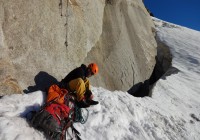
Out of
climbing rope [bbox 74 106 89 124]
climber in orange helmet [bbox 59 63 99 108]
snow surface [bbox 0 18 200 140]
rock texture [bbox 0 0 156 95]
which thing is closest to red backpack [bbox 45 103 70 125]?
snow surface [bbox 0 18 200 140]

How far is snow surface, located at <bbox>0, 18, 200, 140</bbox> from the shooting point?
6137mm

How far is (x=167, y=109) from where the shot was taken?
10828mm

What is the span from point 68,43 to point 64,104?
3.57 m

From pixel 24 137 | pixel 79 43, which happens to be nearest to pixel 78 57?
→ pixel 79 43

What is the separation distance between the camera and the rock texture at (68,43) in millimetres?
7969

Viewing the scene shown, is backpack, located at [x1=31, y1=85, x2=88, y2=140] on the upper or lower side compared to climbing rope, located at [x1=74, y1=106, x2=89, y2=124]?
upper

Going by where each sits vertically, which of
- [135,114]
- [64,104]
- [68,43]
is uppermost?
[68,43]

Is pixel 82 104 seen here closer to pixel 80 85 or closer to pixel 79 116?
pixel 80 85

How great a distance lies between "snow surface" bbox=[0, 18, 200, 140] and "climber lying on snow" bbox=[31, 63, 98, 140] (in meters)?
0.25

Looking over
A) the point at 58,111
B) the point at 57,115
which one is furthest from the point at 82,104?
the point at 57,115

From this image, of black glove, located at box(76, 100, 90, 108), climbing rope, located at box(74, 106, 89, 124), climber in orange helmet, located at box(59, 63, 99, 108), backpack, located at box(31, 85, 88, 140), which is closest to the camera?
backpack, located at box(31, 85, 88, 140)

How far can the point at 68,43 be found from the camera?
1009 cm

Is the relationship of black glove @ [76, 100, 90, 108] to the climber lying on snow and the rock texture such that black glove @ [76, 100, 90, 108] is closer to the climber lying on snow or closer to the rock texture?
the climber lying on snow

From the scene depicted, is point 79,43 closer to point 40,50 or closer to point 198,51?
point 40,50
